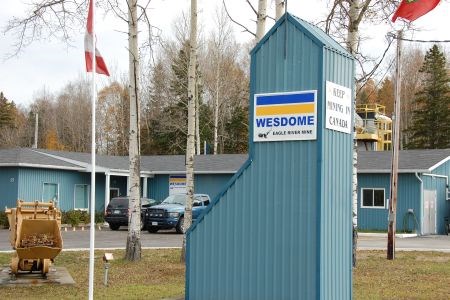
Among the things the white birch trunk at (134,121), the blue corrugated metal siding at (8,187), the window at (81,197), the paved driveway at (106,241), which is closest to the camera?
the white birch trunk at (134,121)

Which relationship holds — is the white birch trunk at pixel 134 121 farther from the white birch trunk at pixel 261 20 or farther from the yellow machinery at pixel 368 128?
the yellow machinery at pixel 368 128

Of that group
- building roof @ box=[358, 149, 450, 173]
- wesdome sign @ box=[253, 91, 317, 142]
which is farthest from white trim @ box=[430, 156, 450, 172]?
wesdome sign @ box=[253, 91, 317, 142]

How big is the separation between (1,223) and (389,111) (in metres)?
45.7

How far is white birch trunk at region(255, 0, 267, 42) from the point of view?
52.5 ft

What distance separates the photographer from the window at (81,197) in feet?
125

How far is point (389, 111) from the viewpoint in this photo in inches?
2724

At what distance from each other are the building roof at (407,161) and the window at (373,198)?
4.00 feet

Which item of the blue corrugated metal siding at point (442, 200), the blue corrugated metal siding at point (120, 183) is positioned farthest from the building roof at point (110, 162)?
the blue corrugated metal siding at point (442, 200)

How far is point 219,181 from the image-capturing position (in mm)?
39469

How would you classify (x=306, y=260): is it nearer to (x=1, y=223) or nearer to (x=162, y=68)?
(x=1, y=223)

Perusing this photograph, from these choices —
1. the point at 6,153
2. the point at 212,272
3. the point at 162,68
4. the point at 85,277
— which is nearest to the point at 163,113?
the point at 162,68

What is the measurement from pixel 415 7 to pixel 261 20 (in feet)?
18.9

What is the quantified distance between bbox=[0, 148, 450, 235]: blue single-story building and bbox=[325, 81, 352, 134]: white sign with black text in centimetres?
2509

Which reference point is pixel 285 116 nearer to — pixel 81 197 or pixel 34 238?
pixel 34 238
